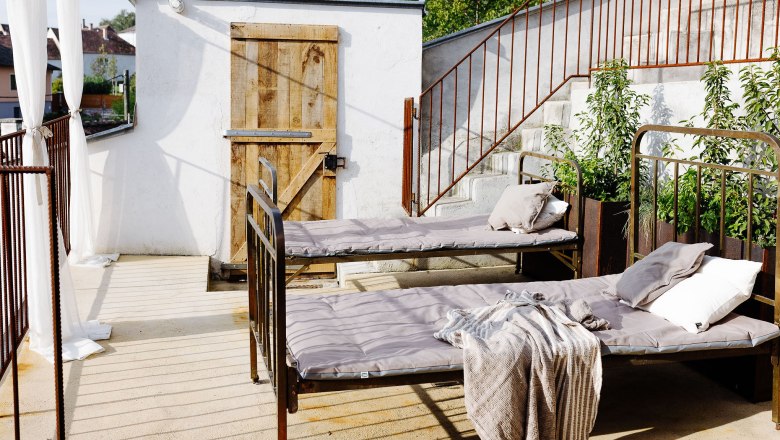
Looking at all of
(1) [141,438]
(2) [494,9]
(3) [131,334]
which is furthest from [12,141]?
(2) [494,9]

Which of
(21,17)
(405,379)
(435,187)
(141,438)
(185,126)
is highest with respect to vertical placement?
(21,17)

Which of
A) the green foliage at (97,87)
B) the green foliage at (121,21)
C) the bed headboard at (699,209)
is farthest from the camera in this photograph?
the green foliage at (121,21)

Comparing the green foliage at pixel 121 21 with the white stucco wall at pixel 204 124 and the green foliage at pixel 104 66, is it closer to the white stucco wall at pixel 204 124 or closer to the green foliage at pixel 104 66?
the green foliage at pixel 104 66

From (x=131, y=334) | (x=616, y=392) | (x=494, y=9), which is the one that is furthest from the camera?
(x=494, y=9)

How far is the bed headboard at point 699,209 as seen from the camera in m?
4.30

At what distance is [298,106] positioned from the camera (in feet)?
25.9

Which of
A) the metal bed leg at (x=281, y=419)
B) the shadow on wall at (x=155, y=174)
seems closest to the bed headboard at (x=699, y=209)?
the metal bed leg at (x=281, y=419)

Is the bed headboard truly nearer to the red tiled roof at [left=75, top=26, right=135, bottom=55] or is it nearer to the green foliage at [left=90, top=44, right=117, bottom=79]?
the green foliage at [left=90, top=44, right=117, bottom=79]

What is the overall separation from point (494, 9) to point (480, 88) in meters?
6.75

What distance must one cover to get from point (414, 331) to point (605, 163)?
329 centimetres

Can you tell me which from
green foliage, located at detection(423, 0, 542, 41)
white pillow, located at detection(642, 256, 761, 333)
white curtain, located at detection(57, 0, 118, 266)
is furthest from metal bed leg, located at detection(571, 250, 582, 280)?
green foliage, located at detection(423, 0, 542, 41)

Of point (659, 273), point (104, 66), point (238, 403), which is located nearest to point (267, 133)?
point (238, 403)

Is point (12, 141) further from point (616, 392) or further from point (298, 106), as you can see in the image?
point (616, 392)

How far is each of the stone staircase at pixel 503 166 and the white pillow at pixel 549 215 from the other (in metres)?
1.28
